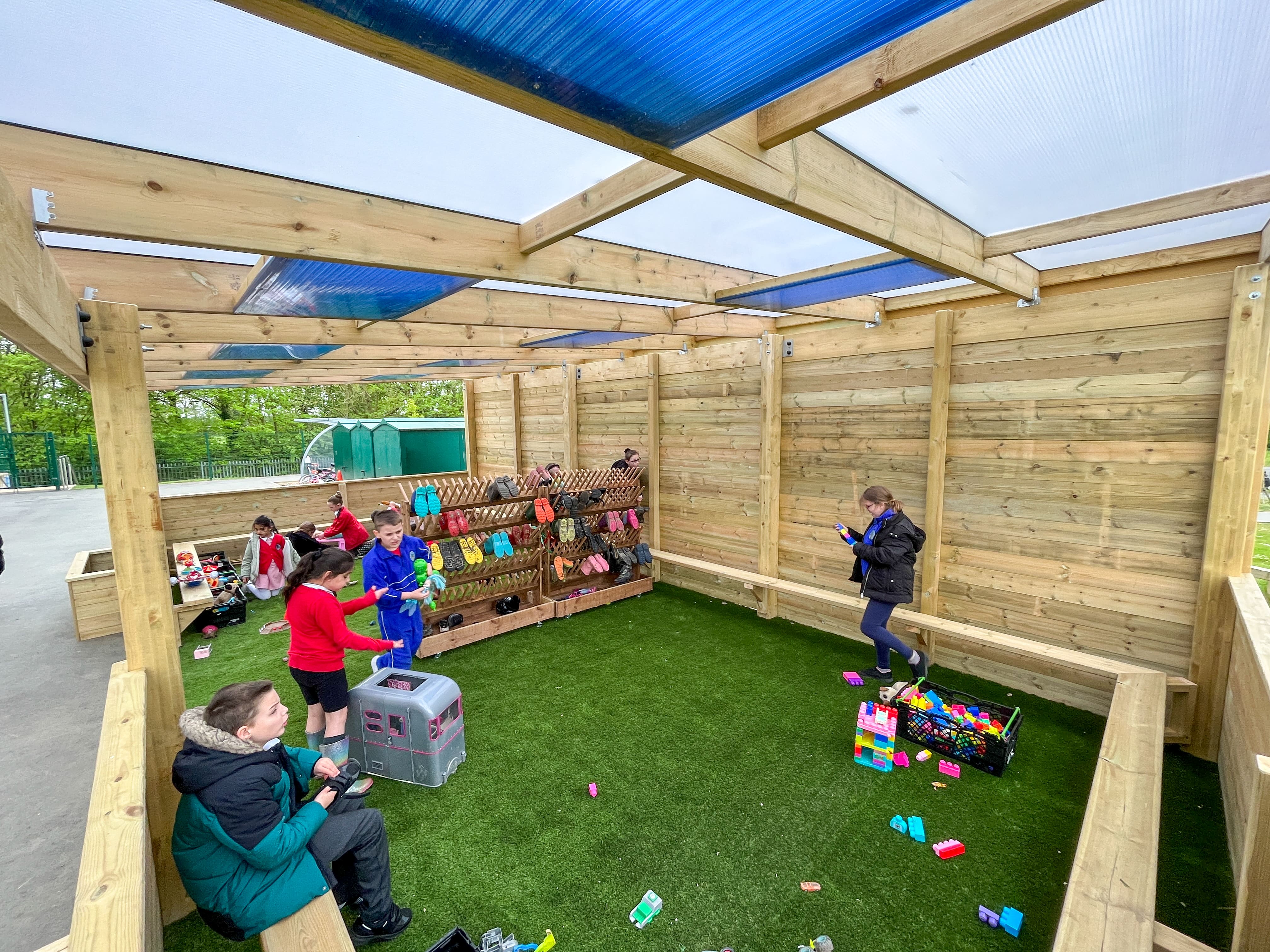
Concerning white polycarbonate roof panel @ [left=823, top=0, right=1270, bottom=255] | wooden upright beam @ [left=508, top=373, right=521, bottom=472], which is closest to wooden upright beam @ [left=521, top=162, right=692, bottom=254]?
white polycarbonate roof panel @ [left=823, top=0, right=1270, bottom=255]

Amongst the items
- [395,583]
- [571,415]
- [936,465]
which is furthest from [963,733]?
[571,415]

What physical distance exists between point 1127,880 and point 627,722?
2.89m

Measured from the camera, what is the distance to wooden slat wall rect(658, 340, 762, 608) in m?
6.55

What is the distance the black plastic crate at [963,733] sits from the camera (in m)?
3.59

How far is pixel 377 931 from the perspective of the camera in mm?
2523

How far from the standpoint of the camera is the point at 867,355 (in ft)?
17.8

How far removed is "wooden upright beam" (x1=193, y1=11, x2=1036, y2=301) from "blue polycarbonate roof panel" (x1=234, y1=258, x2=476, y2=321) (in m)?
0.71

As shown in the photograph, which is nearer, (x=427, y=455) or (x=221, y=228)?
(x=221, y=228)

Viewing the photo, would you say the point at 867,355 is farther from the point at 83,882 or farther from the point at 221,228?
the point at 83,882

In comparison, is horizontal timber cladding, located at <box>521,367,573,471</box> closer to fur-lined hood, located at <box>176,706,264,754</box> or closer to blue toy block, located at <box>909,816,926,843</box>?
blue toy block, located at <box>909,816,926,843</box>

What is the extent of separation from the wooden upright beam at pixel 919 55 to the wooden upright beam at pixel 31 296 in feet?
7.27

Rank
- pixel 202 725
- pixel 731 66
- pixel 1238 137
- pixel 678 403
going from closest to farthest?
pixel 731 66 → pixel 202 725 → pixel 1238 137 → pixel 678 403

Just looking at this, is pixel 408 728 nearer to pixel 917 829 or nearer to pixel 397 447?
pixel 917 829

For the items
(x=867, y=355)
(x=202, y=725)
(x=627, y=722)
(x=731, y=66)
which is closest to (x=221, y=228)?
(x=202, y=725)
